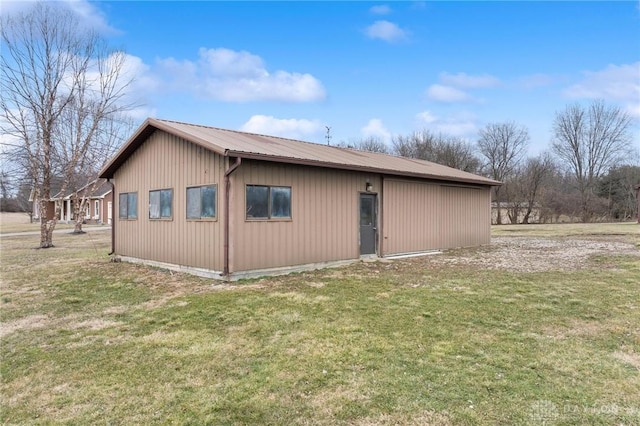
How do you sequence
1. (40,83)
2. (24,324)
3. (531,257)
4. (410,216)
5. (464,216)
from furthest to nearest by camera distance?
(40,83) < (464,216) < (410,216) < (531,257) < (24,324)

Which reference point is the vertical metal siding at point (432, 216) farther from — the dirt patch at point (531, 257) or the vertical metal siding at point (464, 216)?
the dirt patch at point (531, 257)

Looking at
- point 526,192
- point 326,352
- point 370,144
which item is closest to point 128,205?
point 326,352

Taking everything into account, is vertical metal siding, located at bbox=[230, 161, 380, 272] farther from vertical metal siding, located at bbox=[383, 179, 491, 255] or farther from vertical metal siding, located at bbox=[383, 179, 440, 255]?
vertical metal siding, located at bbox=[383, 179, 491, 255]

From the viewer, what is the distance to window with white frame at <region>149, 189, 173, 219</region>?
1005cm

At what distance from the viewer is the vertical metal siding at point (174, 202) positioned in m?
8.65

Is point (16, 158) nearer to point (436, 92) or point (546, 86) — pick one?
point (546, 86)

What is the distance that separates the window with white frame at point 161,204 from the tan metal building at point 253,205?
0.08ft

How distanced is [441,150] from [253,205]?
31990mm

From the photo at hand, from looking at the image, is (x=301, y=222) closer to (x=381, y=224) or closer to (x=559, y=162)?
(x=381, y=224)

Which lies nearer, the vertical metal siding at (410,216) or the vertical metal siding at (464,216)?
the vertical metal siding at (410,216)

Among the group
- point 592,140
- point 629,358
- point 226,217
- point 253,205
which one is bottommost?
point 629,358

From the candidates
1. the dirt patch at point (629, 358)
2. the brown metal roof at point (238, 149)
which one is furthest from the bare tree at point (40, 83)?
the dirt patch at point (629, 358)

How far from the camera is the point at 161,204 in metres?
10.4

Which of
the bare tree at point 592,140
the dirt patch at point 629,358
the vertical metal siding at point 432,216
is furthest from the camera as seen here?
the bare tree at point 592,140
